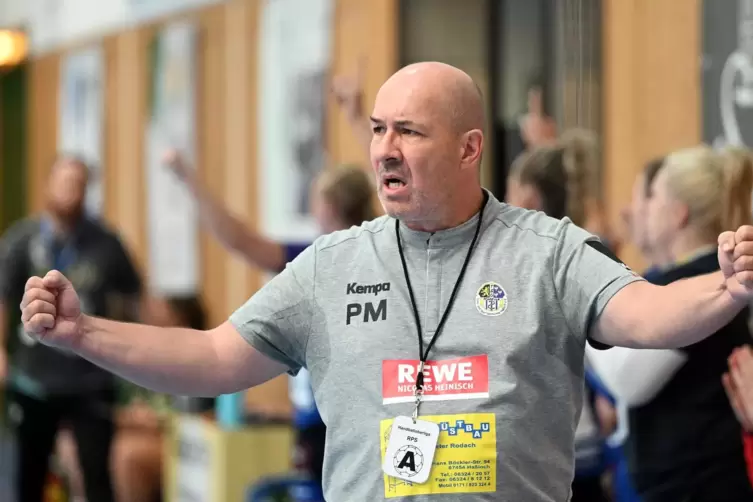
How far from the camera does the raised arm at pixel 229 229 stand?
4.10 metres

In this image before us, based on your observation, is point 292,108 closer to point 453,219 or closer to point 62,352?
point 62,352

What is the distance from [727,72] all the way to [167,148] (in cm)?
456

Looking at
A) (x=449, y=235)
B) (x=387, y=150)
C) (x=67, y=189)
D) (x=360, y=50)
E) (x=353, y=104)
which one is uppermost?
(x=360, y=50)

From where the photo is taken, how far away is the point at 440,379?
2029 mm

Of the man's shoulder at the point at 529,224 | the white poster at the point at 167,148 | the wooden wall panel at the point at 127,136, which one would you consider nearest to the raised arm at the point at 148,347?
the man's shoulder at the point at 529,224

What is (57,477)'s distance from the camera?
6.92m

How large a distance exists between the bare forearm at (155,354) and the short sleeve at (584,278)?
2.03 feet

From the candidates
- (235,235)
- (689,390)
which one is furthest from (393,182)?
(235,235)

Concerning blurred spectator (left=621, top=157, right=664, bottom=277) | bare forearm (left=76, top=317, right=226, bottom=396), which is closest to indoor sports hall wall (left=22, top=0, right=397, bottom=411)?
blurred spectator (left=621, top=157, right=664, bottom=277)

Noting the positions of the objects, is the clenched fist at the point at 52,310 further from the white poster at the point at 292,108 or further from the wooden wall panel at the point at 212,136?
the wooden wall panel at the point at 212,136

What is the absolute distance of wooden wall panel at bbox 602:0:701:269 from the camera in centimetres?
424

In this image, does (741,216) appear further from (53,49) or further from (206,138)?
(53,49)

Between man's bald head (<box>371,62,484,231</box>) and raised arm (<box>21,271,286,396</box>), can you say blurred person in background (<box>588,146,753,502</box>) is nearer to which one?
man's bald head (<box>371,62,484,231</box>)

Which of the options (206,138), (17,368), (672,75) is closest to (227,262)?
(206,138)
